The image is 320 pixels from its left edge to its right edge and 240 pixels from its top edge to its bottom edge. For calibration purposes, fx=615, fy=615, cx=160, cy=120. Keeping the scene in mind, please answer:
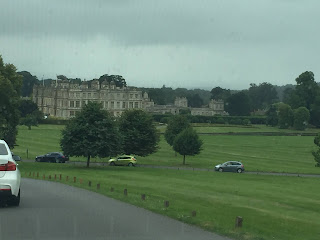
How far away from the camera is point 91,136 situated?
61875mm

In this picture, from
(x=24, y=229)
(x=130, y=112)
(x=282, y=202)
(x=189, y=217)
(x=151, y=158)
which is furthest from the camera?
(x=151, y=158)

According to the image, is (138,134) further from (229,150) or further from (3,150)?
(3,150)

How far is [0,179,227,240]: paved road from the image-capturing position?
1384 cm

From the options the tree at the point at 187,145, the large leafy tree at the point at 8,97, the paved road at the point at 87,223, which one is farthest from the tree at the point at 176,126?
the paved road at the point at 87,223

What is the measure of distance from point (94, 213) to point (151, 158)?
66.1 m

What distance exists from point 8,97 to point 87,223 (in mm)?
45603

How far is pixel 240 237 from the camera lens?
47.1ft

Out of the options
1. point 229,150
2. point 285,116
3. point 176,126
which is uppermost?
point 285,116

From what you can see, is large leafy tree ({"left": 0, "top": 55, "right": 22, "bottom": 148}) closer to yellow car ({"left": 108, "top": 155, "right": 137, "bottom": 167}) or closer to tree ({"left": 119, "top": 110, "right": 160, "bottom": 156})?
yellow car ({"left": 108, "top": 155, "right": 137, "bottom": 167})

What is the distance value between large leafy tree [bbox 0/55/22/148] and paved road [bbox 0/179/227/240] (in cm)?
3907

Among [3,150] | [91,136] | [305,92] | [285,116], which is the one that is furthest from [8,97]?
[305,92]

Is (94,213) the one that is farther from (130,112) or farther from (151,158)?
(151,158)

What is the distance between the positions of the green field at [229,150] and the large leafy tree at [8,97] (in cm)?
1727

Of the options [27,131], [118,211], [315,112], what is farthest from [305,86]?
[118,211]
